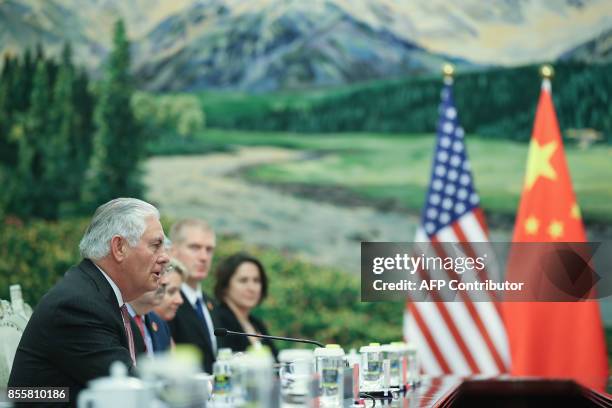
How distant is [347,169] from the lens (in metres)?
7.68

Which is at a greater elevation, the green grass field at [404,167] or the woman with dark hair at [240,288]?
the green grass field at [404,167]

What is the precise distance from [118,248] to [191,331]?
1.91 metres

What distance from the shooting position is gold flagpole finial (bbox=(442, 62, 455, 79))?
7293 mm

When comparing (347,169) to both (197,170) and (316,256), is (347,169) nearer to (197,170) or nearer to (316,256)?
(316,256)

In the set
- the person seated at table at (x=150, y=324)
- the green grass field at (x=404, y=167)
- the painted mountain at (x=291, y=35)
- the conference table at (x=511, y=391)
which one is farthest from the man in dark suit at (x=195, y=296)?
the painted mountain at (x=291, y=35)

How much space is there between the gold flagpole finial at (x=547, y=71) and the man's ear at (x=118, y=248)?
16.4 ft

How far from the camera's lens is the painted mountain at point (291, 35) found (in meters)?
7.82

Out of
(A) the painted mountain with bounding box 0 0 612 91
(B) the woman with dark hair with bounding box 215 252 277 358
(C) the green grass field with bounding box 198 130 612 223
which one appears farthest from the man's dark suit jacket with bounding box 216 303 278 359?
(A) the painted mountain with bounding box 0 0 612 91

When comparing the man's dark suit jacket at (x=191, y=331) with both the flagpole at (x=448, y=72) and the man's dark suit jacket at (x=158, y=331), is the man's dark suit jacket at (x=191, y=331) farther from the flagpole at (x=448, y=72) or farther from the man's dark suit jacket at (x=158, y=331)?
the flagpole at (x=448, y=72)

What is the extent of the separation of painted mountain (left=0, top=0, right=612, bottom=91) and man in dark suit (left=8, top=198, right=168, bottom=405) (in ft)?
17.0

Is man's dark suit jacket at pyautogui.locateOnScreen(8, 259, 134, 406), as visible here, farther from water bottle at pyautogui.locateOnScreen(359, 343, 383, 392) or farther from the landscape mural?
the landscape mural

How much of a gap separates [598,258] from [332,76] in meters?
2.72

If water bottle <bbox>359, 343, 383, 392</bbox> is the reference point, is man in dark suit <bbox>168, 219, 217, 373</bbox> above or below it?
above

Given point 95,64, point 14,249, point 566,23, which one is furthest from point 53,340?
point 566,23
